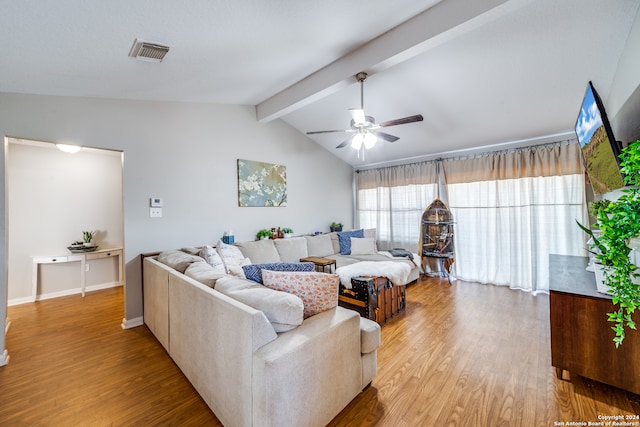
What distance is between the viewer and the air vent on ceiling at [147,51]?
1.90m

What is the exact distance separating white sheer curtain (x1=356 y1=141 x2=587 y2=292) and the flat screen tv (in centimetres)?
159

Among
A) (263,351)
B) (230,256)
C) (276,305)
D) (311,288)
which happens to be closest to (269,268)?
(311,288)

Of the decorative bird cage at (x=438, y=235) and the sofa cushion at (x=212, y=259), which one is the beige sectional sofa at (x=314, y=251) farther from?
the sofa cushion at (x=212, y=259)

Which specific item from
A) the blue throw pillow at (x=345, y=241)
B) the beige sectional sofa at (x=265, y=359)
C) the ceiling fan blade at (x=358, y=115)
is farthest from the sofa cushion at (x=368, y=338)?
the blue throw pillow at (x=345, y=241)

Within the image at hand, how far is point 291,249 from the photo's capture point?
4215mm

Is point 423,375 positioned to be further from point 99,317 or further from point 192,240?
point 99,317

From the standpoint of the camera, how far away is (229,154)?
12.6ft

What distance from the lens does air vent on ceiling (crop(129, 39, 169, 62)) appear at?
1897 millimetres

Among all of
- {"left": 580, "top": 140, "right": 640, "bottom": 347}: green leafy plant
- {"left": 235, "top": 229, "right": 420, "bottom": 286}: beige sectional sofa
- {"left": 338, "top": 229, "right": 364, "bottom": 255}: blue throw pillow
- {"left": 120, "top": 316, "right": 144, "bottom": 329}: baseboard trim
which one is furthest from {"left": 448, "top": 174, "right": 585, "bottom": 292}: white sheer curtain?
{"left": 120, "top": 316, "right": 144, "bottom": 329}: baseboard trim

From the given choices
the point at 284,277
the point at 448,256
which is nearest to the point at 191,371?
the point at 284,277

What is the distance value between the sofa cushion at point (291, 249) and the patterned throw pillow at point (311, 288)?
2.34m

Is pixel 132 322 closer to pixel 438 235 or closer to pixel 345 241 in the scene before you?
pixel 345 241

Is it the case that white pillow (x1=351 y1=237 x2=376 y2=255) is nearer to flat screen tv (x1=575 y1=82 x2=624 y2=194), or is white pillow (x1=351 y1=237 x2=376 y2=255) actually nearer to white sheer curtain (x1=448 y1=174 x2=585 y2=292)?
white sheer curtain (x1=448 y1=174 x2=585 y2=292)

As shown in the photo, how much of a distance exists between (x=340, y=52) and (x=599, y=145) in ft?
7.33
